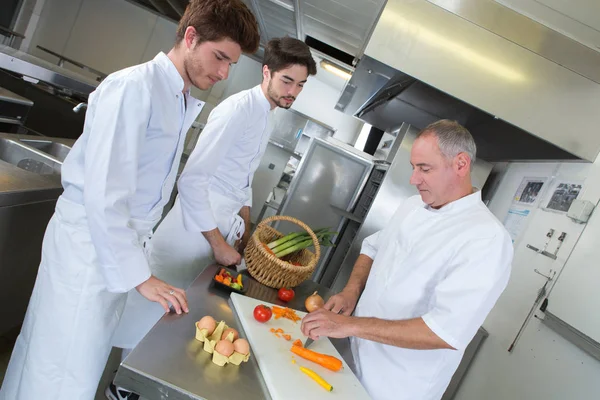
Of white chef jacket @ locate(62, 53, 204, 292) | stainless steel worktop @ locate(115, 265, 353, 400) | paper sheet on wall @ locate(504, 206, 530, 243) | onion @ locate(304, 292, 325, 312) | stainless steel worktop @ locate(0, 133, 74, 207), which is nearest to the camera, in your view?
stainless steel worktop @ locate(115, 265, 353, 400)

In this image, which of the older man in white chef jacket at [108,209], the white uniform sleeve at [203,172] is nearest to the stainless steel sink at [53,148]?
the white uniform sleeve at [203,172]

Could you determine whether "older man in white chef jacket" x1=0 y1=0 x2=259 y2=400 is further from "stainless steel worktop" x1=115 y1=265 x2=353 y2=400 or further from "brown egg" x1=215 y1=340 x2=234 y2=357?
"brown egg" x1=215 y1=340 x2=234 y2=357

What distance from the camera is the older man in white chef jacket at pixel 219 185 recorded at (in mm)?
1636

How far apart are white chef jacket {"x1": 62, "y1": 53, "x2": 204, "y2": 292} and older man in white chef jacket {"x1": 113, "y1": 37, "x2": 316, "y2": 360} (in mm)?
312

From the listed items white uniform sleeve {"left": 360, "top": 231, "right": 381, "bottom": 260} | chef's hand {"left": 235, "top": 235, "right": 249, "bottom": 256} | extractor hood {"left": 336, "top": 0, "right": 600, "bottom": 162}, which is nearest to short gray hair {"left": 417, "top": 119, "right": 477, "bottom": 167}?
extractor hood {"left": 336, "top": 0, "right": 600, "bottom": 162}

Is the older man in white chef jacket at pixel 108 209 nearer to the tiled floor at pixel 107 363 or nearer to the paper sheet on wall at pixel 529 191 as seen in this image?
the tiled floor at pixel 107 363

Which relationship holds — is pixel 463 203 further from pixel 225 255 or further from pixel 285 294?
pixel 225 255

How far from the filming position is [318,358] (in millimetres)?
1175

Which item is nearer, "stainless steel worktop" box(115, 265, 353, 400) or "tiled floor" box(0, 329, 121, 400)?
"stainless steel worktop" box(115, 265, 353, 400)

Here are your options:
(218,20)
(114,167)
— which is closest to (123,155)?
(114,167)

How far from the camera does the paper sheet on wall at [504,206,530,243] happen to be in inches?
97.0

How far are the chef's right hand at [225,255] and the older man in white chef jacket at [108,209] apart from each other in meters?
0.44

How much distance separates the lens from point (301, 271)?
163 cm

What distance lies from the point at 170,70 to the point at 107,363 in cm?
153
